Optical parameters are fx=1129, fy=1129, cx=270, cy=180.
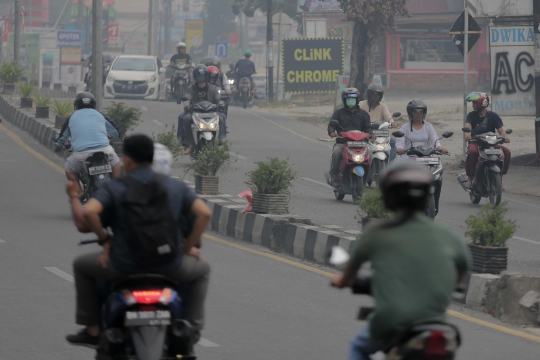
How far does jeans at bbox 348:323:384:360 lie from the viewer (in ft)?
15.8

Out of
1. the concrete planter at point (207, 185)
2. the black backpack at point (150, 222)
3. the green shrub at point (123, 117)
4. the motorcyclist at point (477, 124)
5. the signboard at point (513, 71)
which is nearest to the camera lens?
the black backpack at point (150, 222)

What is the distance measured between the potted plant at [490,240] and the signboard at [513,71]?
45.3ft

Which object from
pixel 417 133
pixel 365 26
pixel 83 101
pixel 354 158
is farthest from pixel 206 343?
pixel 365 26

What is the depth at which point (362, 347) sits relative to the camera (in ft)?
15.9

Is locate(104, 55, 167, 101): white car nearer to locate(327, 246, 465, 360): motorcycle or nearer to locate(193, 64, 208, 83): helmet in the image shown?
locate(193, 64, 208, 83): helmet

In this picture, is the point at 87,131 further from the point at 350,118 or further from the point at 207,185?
the point at 350,118

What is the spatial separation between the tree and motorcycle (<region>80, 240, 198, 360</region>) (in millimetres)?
31793

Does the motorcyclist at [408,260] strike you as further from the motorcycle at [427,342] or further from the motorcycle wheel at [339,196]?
the motorcycle wheel at [339,196]

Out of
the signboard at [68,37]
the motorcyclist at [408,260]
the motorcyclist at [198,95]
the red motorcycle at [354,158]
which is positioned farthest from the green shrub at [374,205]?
the signboard at [68,37]

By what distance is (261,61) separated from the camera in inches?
4990

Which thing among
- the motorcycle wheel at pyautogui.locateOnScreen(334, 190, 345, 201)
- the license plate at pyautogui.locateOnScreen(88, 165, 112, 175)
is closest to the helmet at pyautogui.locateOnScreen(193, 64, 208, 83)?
the motorcycle wheel at pyautogui.locateOnScreen(334, 190, 345, 201)

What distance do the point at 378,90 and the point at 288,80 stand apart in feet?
89.0

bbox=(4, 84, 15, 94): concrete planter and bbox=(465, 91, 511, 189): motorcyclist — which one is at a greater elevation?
bbox=(4, 84, 15, 94): concrete planter

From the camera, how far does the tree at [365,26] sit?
3766 centimetres
